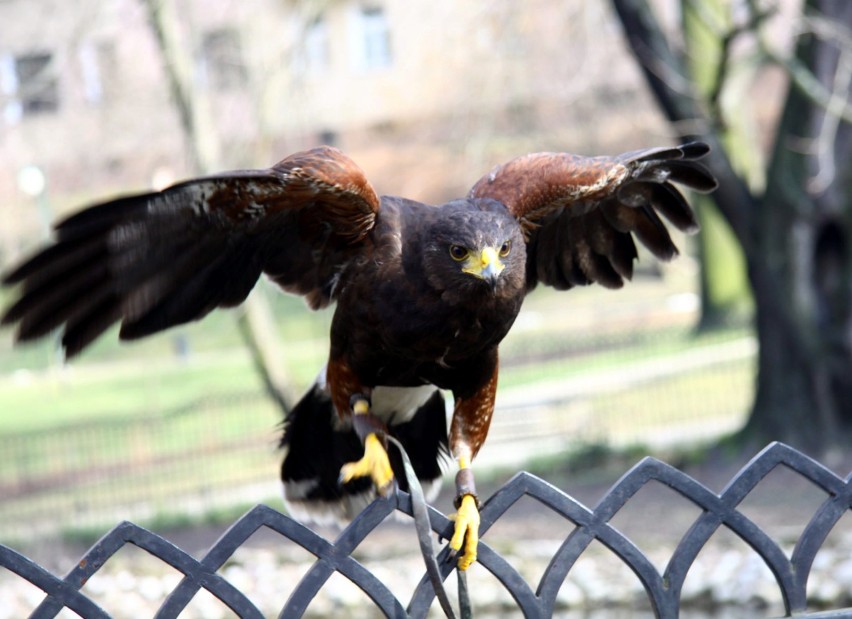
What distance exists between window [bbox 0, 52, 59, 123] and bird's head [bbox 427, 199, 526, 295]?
8.18 m

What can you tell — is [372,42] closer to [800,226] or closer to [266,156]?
[266,156]

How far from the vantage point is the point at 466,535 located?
91.2 inches

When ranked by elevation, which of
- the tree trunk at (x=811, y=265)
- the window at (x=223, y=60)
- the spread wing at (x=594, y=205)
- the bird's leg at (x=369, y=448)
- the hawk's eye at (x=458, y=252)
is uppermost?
the hawk's eye at (x=458, y=252)

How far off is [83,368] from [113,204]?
23774mm

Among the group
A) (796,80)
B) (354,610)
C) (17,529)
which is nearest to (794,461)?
(354,610)

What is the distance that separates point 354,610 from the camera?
724 cm

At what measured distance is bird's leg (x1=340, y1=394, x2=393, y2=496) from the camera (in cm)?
292

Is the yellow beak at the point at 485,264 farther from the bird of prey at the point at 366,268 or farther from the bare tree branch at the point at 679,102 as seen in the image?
the bare tree branch at the point at 679,102

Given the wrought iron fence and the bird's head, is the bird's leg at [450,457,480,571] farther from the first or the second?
the bird's head

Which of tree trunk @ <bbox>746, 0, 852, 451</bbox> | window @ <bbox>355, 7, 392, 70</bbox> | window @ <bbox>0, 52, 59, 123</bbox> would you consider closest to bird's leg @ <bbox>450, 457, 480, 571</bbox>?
tree trunk @ <bbox>746, 0, 852, 451</bbox>

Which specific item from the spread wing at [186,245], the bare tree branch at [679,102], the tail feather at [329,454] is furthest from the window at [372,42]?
the spread wing at [186,245]

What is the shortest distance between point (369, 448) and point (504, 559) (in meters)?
1.06

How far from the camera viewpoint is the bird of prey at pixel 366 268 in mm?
2824

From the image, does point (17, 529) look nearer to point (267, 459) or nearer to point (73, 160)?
point (267, 459)
